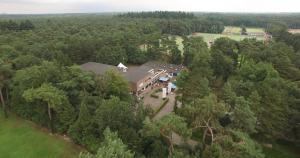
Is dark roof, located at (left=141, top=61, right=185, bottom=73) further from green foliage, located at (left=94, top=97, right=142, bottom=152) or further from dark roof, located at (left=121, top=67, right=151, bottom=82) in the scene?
green foliage, located at (left=94, top=97, right=142, bottom=152)

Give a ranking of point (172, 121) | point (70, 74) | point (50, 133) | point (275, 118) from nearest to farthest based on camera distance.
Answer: point (172, 121), point (275, 118), point (50, 133), point (70, 74)

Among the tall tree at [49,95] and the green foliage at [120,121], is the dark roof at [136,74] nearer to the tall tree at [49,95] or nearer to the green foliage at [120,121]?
the tall tree at [49,95]

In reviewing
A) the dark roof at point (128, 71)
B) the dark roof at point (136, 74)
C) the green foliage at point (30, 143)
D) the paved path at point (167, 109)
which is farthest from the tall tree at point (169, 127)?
the dark roof at point (136, 74)

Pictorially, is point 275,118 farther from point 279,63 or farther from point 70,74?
point 70,74

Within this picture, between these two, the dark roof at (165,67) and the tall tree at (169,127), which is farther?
the dark roof at (165,67)

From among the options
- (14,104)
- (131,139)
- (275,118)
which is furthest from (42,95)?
(275,118)

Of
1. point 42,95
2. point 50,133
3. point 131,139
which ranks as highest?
point 42,95

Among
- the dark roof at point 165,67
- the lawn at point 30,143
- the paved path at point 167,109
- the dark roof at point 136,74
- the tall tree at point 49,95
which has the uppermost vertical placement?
the tall tree at point 49,95

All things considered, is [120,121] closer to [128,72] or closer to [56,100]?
[56,100]
